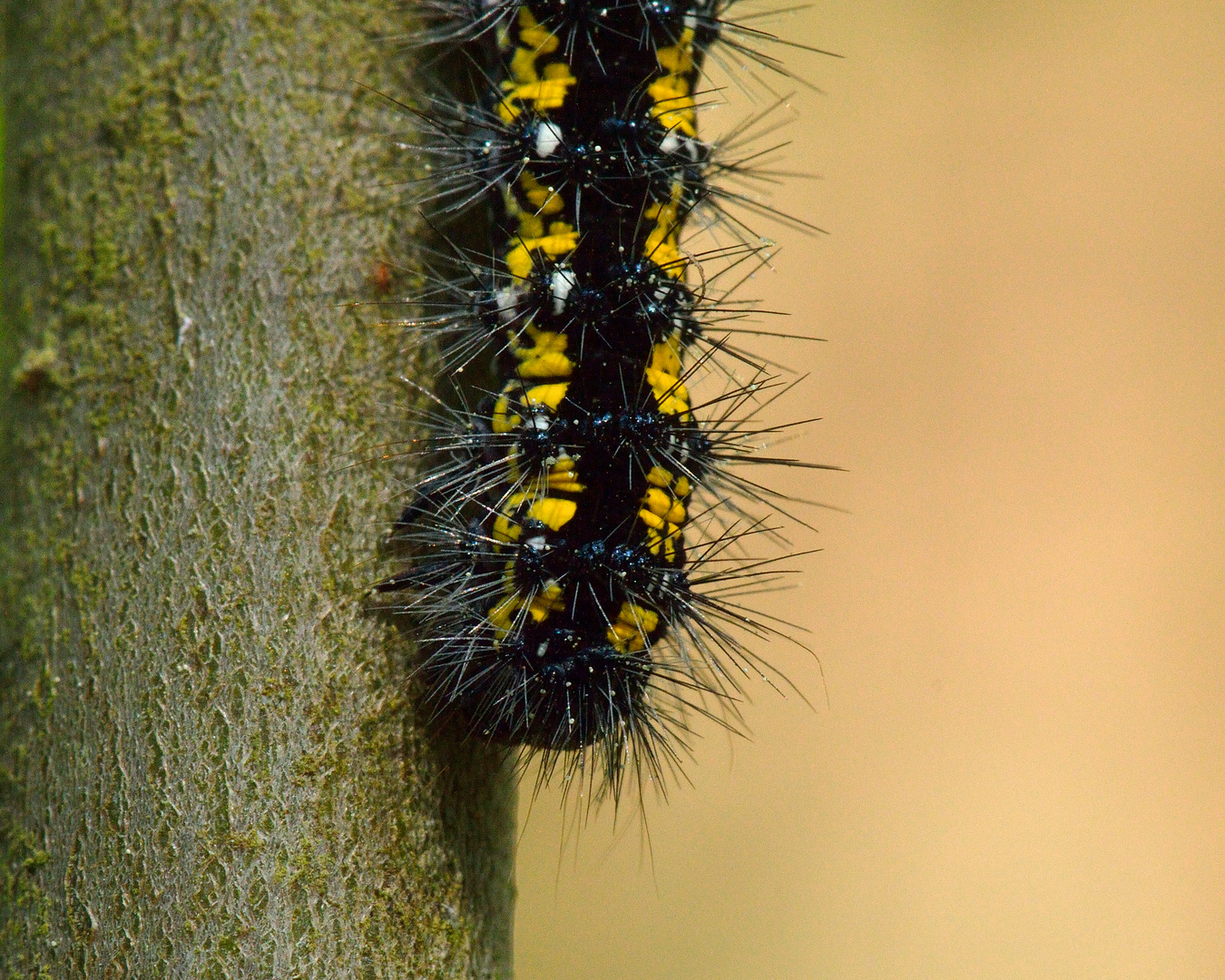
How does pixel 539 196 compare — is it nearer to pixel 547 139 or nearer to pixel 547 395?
pixel 547 139

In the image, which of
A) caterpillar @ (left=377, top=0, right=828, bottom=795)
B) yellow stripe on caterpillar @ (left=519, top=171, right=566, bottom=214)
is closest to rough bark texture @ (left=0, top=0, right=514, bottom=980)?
caterpillar @ (left=377, top=0, right=828, bottom=795)

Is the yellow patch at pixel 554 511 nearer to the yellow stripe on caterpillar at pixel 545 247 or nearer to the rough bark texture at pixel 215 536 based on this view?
the rough bark texture at pixel 215 536

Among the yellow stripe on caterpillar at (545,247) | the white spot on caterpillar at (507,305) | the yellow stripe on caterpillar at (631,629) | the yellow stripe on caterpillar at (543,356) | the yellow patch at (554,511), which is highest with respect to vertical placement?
the yellow stripe on caterpillar at (545,247)

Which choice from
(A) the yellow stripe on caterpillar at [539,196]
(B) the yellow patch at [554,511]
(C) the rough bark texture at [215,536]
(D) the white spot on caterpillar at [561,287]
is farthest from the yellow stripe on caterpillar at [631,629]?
(A) the yellow stripe on caterpillar at [539,196]

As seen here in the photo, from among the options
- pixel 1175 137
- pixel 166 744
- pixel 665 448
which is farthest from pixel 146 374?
pixel 1175 137

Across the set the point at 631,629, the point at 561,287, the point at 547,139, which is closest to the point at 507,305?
the point at 561,287

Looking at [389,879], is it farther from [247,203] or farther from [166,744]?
[247,203]
